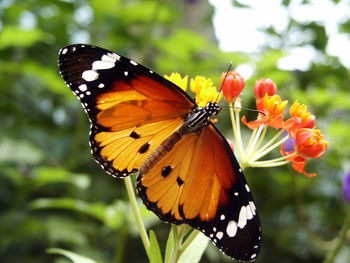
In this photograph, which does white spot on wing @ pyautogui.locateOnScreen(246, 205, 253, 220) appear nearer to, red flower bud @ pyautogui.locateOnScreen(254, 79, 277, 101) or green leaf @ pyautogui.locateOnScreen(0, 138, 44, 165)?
red flower bud @ pyautogui.locateOnScreen(254, 79, 277, 101)

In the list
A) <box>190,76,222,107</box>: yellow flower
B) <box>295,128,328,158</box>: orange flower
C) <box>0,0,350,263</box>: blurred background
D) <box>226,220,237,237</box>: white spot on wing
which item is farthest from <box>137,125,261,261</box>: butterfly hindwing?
<box>0,0,350,263</box>: blurred background

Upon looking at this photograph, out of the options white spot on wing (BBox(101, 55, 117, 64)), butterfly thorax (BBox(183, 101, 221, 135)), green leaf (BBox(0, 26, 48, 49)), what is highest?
green leaf (BBox(0, 26, 48, 49))

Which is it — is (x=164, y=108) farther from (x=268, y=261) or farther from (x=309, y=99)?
(x=268, y=261)

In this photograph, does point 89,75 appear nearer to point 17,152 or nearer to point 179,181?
point 179,181

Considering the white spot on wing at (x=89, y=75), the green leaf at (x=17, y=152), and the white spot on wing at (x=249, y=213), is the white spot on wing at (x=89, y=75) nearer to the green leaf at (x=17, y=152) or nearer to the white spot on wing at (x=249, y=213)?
the white spot on wing at (x=249, y=213)

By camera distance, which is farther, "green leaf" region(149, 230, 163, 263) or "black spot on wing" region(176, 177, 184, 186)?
"black spot on wing" region(176, 177, 184, 186)

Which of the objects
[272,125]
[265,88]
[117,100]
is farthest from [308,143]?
[117,100]
